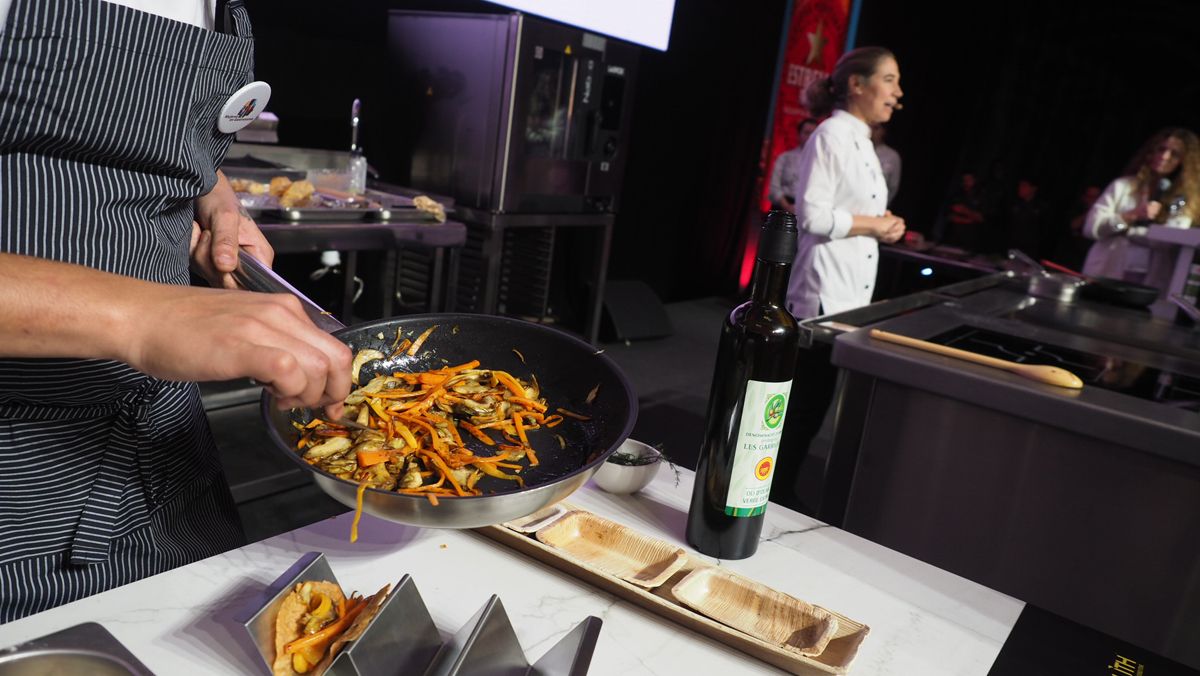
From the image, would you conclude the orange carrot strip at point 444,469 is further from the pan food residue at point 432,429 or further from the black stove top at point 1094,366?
the black stove top at point 1094,366

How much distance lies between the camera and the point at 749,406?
0.96 meters

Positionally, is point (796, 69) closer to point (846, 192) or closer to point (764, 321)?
point (846, 192)

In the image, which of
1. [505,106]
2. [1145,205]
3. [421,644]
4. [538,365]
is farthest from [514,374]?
[1145,205]

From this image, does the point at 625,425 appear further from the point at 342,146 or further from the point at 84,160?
the point at 342,146

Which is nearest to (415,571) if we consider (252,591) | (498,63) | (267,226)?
(252,591)

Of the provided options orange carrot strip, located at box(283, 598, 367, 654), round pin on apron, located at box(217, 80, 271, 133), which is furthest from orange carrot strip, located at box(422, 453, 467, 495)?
round pin on apron, located at box(217, 80, 271, 133)

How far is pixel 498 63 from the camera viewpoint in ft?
11.7

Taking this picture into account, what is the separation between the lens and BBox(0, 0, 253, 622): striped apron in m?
0.85

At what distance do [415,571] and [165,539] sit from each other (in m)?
0.37

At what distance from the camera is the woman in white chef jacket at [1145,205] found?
472cm

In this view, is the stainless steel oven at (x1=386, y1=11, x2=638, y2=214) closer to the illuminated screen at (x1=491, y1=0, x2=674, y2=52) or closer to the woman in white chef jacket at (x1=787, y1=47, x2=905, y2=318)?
the illuminated screen at (x1=491, y1=0, x2=674, y2=52)

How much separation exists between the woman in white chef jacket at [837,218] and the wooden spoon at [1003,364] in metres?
0.80

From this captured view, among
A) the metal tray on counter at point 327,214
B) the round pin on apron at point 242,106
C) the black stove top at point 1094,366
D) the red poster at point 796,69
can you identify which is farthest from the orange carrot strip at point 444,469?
the red poster at point 796,69

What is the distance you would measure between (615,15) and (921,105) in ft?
16.9
